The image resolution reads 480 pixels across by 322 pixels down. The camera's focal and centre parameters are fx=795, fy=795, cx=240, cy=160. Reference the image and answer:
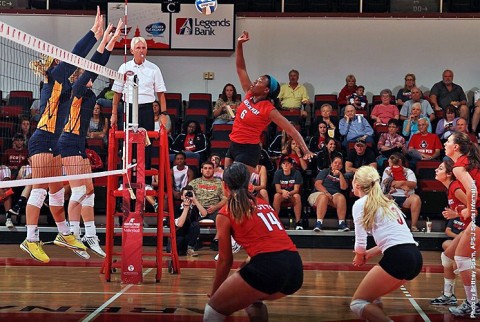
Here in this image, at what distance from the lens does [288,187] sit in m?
13.9

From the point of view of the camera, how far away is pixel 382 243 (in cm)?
655

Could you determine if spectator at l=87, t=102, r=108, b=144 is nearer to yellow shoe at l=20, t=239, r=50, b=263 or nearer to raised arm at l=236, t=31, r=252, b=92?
yellow shoe at l=20, t=239, r=50, b=263

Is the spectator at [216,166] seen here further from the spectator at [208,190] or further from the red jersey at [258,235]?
the red jersey at [258,235]

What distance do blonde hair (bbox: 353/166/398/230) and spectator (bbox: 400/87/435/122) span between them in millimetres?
9561

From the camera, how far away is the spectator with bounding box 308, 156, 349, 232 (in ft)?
44.8

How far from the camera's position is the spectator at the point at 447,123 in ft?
49.9

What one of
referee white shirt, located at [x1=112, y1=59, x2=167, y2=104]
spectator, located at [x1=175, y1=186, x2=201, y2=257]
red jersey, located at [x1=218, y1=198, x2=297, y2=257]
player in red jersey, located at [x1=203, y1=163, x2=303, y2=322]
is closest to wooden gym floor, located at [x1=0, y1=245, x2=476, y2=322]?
spectator, located at [x1=175, y1=186, x2=201, y2=257]

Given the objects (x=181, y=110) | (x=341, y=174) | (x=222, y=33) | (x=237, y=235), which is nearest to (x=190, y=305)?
(x=237, y=235)

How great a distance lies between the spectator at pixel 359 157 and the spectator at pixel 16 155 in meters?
5.60

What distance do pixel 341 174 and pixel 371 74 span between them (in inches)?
197

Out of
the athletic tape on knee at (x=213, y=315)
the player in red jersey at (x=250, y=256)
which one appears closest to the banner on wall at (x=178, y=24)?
the player in red jersey at (x=250, y=256)

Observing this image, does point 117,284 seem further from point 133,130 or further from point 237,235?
point 237,235

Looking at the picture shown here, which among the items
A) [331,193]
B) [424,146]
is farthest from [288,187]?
A: [424,146]

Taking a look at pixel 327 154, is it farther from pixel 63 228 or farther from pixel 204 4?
pixel 63 228
